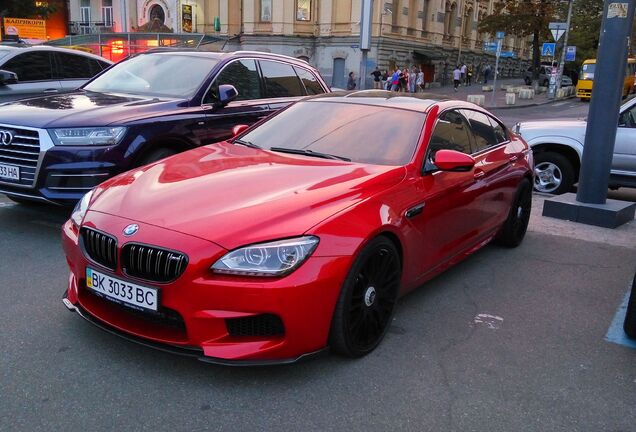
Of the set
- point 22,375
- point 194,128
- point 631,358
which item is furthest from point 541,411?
point 194,128

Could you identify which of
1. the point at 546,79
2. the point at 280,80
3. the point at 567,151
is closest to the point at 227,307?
the point at 280,80

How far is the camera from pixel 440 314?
410 centimetres

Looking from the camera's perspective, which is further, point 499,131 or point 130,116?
point 499,131

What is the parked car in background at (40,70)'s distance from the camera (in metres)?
8.27

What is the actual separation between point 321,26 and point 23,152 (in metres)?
39.0

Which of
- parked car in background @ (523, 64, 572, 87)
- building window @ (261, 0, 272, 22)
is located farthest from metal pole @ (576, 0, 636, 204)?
parked car in background @ (523, 64, 572, 87)

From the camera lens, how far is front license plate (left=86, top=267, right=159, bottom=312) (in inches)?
115

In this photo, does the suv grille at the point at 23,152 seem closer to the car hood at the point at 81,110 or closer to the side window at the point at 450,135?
the car hood at the point at 81,110

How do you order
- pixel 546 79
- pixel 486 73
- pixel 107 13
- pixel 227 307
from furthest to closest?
pixel 546 79 < pixel 107 13 < pixel 486 73 < pixel 227 307

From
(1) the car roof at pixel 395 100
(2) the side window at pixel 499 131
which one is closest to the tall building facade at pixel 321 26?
(2) the side window at pixel 499 131

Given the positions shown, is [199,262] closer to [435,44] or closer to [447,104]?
[447,104]

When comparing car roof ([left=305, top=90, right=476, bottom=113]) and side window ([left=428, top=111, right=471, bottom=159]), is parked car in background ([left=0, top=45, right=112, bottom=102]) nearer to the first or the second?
car roof ([left=305, top=90, right=476, bottom=113])

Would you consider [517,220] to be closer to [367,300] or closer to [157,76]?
[367,300]

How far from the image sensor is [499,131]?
18.4 feet
